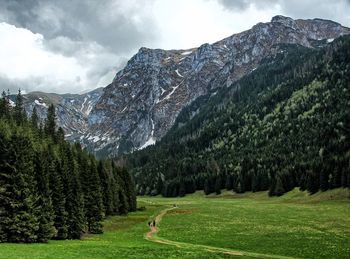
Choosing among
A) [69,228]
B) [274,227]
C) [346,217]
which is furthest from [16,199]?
[346,217]

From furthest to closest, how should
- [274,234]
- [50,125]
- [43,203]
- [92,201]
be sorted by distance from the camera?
[50,125] < [92,201] < [274,234] < [43,203]

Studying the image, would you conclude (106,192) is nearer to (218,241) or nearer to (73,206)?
(73,206)

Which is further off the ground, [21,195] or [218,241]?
[21,195]

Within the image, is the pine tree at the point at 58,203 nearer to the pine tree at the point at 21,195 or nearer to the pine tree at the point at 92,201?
the pine tree at the point at 21,195

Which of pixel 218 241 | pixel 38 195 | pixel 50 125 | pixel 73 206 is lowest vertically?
pixel 218 241

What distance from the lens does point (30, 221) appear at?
162 feet

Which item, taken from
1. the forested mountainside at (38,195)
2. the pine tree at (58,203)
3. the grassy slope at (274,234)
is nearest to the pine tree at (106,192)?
the forested mountainside at (38,195)

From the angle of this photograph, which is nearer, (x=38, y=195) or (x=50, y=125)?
(x=38, y=195)

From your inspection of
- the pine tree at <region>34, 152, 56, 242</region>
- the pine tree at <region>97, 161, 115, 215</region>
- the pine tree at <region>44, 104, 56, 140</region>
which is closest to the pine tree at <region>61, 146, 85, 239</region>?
the pine tree at <region>34, 152, 56, 242</region>

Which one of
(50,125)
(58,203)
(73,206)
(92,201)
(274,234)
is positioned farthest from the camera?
(50,125)

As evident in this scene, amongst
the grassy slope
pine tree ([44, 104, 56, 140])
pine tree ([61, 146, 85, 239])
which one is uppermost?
pine tree ([44, 104, 56, 140])

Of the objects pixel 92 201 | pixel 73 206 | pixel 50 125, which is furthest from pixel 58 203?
pixel 50 125

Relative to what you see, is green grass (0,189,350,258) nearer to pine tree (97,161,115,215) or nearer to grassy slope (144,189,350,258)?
grassy slope (144,189,350,258)

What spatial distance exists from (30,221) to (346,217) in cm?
5351
